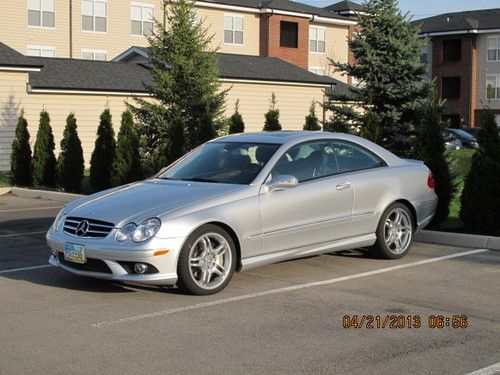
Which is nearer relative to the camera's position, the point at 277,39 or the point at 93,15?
the point at 93,15

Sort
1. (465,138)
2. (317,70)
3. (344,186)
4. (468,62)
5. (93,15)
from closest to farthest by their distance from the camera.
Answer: (344,186), (465,138), (93,15), (317,70), (468,62)

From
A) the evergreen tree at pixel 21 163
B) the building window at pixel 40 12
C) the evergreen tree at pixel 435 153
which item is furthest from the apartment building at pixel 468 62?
the evergreen tree at pixel 435 153

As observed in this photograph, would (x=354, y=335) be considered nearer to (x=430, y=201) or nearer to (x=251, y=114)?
(x=430, y=201)

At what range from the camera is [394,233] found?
32.4 feet

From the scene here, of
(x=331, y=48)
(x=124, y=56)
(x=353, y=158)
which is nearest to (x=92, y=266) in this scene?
(x=353, y=158)

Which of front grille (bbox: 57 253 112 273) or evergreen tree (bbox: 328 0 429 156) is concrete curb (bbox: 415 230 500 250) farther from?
front grille (bbox: 57 253 112 273)

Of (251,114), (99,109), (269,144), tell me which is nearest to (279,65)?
(251,114)

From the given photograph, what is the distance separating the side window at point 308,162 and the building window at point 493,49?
5924cm

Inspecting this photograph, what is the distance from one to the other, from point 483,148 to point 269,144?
12.9ft

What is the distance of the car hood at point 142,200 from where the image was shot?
790 cm

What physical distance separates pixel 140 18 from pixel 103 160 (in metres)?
29.6

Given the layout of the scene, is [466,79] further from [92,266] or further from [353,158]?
[92,266]

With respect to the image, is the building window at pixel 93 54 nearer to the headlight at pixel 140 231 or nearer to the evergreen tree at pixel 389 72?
the evergreen tree at pixel 389 72

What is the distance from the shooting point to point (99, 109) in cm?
3097
